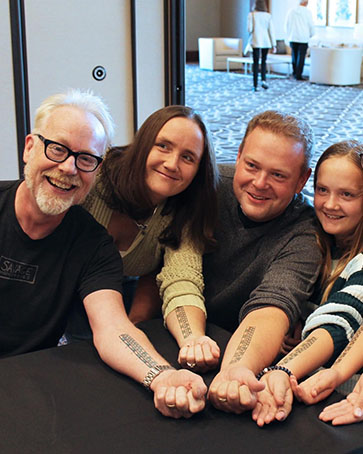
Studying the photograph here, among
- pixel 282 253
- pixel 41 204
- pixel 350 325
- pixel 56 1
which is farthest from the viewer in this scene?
pixel 56 1

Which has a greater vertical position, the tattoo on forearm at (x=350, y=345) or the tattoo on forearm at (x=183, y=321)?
the tattoo on forearm at (x=350, y=345)

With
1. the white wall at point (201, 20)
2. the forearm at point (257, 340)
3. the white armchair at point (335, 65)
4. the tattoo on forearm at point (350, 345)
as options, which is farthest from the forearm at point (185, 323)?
the white wall at point (201, 20)

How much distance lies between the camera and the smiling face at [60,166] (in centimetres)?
179

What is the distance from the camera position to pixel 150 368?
1501mm

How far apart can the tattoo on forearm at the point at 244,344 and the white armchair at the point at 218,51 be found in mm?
14882

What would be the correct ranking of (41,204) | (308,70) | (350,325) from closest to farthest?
1. (350,325)
2. (41,204)
3. (308,70)

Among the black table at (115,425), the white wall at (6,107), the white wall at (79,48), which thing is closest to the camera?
the black table at (115,425)

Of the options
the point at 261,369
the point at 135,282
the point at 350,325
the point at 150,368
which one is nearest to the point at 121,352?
the point at 150,368

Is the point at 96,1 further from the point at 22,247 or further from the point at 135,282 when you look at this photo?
the point at 22,247

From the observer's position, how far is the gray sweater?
1.85 meters

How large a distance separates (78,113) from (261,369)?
2.95 feet

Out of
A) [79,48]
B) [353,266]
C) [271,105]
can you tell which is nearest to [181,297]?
[353,266]

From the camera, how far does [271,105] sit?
1013 cm

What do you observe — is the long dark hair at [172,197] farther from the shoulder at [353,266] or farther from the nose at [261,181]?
the shoulder at [353,266]
